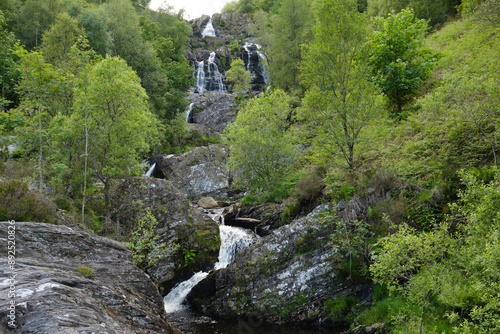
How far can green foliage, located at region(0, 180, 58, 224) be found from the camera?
705 centimetres

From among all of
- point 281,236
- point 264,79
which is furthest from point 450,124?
point 264,79

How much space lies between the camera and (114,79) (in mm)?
13508

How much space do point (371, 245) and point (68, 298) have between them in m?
8.88

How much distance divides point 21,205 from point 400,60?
16.0 metres

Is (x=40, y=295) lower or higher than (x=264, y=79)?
lower

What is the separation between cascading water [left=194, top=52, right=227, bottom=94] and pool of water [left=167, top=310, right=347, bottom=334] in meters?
46.1

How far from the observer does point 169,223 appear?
562 inches

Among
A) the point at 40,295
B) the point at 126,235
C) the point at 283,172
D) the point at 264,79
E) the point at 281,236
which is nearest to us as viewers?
the point at 40,295

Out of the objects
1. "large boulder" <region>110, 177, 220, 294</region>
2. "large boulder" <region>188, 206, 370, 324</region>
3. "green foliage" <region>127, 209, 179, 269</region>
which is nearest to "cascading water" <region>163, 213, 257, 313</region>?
"large boulder" <region>110, 177, 220, 294</region>

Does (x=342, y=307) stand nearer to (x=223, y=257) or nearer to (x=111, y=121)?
(x=223, y=257)

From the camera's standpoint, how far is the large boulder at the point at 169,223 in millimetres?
13570

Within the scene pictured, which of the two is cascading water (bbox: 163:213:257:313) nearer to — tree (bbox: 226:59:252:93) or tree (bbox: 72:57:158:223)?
tree (bbox: 72:57:158:223)

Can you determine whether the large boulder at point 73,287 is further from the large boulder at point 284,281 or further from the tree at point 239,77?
the tree at point 239,77

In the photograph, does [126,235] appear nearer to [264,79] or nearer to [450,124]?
[450,124]
